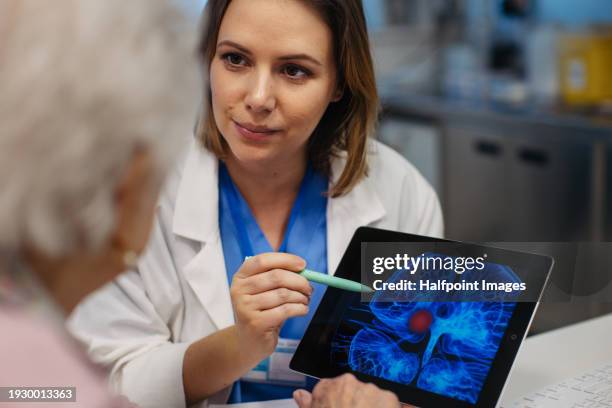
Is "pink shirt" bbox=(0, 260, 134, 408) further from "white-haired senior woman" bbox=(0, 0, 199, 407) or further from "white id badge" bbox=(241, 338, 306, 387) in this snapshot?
"white id badge" bbox=(241, 338, 306, 387)

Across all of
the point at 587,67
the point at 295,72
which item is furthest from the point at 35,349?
the point at 587,67

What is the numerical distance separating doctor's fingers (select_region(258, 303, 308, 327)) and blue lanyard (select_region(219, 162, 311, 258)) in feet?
0.49

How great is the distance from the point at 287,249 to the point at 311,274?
152mm

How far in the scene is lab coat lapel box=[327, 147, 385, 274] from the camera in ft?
4.03

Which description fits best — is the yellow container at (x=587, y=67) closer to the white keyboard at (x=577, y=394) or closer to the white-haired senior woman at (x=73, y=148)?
the white keyboard at (x=577, y=394)

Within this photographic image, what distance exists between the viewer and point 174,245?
1.22m

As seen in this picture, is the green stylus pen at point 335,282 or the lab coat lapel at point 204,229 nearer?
the green stylus pen at point 335,282

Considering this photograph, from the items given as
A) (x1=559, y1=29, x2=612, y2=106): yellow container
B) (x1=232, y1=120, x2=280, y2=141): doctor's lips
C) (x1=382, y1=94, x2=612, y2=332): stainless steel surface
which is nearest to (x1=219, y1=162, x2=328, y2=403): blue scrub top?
(x1=232, y1=120, x2=280, y2=141): doctor's lips

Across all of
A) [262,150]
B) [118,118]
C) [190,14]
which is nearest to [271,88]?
[262,150]

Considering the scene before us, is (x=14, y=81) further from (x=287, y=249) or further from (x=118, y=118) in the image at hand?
(x=287, y=249)

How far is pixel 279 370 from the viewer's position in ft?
3.72

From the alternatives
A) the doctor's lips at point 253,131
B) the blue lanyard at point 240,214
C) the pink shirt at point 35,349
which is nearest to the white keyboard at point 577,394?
the blue lanyard at point 240,214

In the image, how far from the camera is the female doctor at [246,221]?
1.12 meters

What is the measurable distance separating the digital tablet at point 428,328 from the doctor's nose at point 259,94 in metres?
0.26
